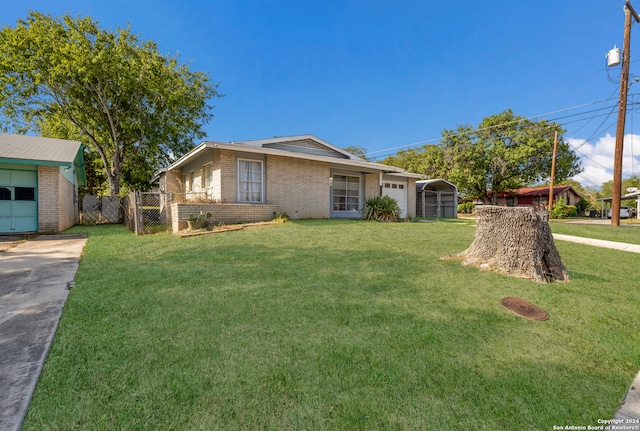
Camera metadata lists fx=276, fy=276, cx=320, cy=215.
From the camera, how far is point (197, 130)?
21.9 meters

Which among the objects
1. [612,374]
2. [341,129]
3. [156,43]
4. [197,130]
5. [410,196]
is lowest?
[612,374]

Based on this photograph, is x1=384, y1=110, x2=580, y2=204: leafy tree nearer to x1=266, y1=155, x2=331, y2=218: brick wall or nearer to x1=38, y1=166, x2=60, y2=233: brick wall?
x1=266, y1=155, x2=331, y2=218: brick wall

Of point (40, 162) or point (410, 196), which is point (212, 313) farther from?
point (410, 196)

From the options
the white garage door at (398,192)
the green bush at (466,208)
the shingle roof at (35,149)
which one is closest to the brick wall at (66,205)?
the shingle roof at (35,149)

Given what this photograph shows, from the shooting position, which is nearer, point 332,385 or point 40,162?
point 332,385

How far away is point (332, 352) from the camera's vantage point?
2.29 m

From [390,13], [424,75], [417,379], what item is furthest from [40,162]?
[424,75]

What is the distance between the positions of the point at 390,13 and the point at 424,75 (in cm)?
695

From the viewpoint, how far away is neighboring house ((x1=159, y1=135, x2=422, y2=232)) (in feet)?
34.6

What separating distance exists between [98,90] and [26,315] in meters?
17.8

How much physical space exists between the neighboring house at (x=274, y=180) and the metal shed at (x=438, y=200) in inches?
297

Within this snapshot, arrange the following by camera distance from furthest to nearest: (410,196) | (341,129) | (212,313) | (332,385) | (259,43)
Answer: (341,129)
(410,196)
(259,43)
(212,313)
(332,385)

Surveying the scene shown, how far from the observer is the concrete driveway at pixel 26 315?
178 centimetres

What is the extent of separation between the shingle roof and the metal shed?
68.4 feet
